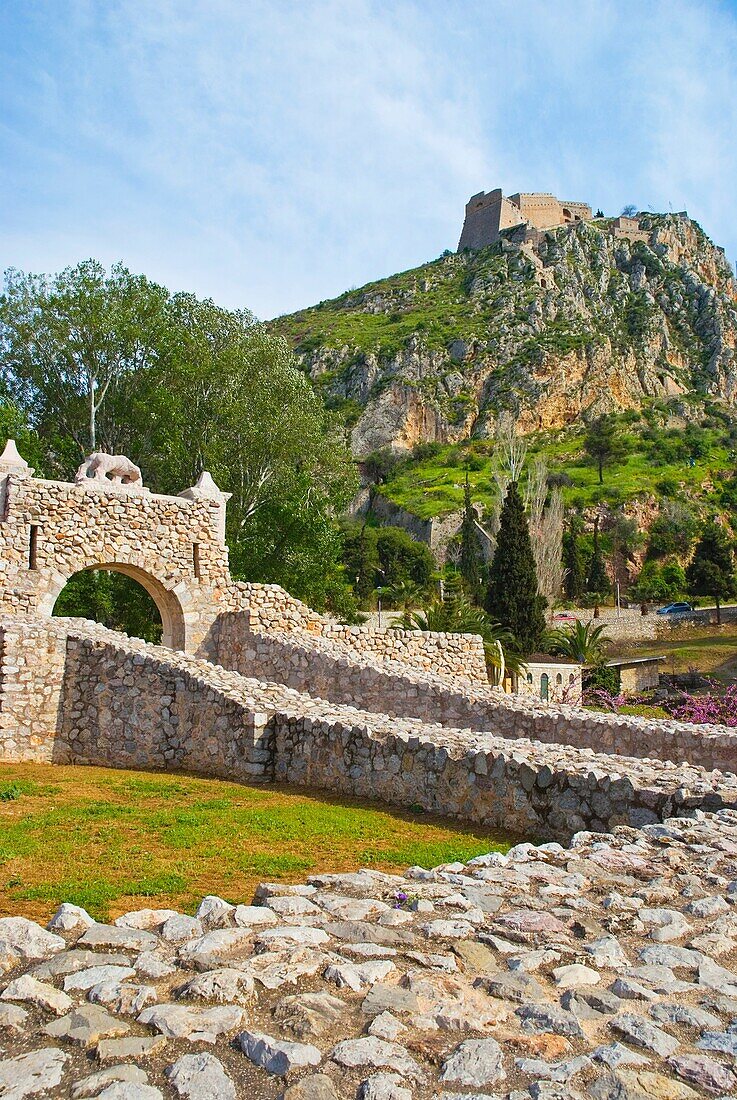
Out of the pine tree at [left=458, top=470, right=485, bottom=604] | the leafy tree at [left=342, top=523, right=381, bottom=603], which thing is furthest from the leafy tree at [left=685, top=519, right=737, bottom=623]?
the leafy tree at [left=342, top=523, right=381, bottom=603]

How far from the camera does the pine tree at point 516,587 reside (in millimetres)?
36219

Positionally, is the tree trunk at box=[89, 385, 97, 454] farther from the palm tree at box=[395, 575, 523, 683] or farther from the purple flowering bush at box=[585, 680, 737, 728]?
the purple flowering bush at box=[585, 680, 737, 728]

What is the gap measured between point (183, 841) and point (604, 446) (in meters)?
89.6

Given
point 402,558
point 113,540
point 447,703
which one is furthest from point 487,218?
point 447,703

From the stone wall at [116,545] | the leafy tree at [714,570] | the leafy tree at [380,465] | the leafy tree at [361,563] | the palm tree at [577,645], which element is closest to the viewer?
the stone wall at [116,545]

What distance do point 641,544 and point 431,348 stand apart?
45731 mm

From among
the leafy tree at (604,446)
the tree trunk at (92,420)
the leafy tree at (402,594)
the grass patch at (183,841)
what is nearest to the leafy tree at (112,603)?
the tree trunk at (92,420)

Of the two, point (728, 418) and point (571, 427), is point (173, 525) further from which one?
point (728, 418)

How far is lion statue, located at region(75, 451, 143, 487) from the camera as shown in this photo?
16.9m

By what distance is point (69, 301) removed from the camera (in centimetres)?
3089

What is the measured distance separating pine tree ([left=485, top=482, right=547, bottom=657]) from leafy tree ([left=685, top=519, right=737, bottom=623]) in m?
23.9

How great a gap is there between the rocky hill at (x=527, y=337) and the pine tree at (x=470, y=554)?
31.5 meters

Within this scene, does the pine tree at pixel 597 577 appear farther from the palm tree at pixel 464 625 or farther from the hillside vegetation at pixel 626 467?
the palm tree at pixel 464 625

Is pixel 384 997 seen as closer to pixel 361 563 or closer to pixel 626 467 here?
pixel 361 563
